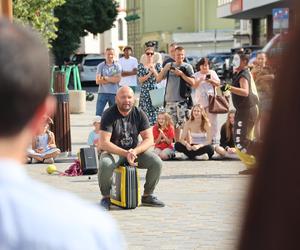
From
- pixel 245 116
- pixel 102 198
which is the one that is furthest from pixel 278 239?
pixel 245 116

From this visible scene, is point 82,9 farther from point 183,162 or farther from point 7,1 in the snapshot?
point 7,1

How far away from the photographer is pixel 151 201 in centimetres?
823

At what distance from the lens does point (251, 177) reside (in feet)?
3.47

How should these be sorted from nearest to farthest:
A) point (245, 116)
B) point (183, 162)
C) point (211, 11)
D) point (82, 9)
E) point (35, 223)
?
point (35, 223)
point (245, 116)
point (183, 162)
point (82, 9)
point (211, 11)

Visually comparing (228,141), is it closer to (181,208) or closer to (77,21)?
(181,208)

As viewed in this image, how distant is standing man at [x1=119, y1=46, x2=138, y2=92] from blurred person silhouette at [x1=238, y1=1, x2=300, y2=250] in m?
14.3

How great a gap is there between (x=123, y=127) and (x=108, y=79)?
5.90 metres

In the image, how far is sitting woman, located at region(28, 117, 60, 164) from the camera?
1191 centimetres

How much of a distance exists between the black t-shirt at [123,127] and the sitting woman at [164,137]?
3.85 m

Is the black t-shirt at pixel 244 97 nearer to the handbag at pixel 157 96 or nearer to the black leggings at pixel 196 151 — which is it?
the black leggings at pixel 196 151

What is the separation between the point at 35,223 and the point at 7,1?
5.45m

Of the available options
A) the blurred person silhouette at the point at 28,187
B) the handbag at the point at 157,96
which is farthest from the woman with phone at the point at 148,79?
the blurred person silhouette at the point at 28,187

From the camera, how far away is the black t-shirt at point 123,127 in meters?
8.29

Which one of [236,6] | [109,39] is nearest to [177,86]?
[236,6]
